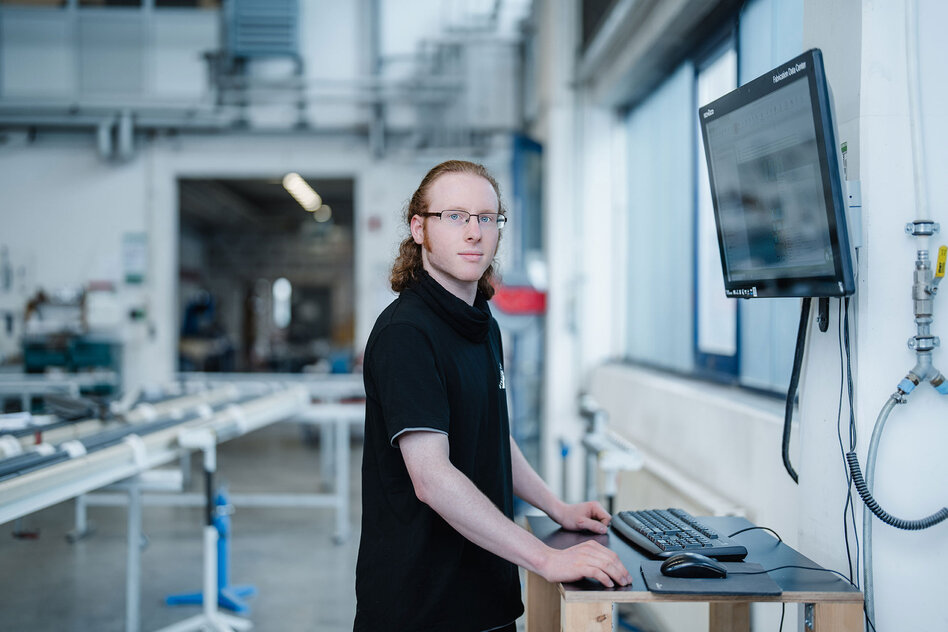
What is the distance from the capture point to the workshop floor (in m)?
3.26

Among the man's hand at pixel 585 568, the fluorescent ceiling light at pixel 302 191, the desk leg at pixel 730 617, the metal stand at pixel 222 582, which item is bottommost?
the metal stand at pixel 222 582

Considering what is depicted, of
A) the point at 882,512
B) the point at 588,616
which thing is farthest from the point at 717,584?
the point at 882,512

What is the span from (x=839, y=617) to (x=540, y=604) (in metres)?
0.56

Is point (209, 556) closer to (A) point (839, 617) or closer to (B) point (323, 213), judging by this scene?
(A) point (839, 617)

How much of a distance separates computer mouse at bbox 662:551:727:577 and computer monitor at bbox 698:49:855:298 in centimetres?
54

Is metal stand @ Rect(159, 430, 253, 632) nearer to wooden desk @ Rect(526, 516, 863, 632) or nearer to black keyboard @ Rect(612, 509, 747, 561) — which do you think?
wooden desk @ Rect(526, 516, 863, 632)

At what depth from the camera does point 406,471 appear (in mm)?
1337

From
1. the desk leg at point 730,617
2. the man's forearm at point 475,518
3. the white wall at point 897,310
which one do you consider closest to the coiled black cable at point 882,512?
the white wall at point 897,310

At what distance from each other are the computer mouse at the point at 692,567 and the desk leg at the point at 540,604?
37cm

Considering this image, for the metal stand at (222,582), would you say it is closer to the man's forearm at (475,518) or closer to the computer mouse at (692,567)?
the man's forearm at (475,518)

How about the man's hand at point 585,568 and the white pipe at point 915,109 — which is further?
the white pipe at point 915,109

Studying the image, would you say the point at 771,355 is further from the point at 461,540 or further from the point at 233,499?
the point at 233,499

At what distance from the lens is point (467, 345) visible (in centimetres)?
141

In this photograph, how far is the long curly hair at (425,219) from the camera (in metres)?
1.43
